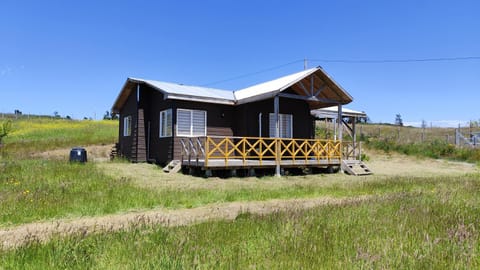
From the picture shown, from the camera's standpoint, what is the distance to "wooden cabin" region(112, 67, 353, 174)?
549 inches

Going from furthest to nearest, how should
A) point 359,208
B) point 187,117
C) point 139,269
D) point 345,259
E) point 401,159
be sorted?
point 401,159, point 187,117, point 359,208, point 345,259, point 139,269

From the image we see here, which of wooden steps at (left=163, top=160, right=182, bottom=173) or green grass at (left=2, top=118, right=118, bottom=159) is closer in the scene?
wooden steps at (left=163, top=160, right=182, bottom=173)

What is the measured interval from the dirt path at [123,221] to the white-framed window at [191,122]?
826 cm

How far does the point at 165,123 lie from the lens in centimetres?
1603

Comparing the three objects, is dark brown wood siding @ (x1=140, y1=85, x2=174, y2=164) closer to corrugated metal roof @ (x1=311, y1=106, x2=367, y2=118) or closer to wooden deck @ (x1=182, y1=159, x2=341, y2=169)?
wooden deck @ (x1=182, y1=159, x2=341, y2=169)

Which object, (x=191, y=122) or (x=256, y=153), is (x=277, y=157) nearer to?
(x=256, y=153)

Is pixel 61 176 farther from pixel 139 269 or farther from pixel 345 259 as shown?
pixel 345 259

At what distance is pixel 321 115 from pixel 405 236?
54.7ft

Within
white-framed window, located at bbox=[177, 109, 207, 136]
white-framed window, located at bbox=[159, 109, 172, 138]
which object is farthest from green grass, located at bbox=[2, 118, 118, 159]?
white-framed window, located at bbox=[177, 109, 207, 136]

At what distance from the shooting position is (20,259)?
330cm

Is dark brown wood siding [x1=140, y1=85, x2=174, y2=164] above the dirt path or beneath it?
above

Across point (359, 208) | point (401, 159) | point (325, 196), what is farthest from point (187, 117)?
point (401, 159)

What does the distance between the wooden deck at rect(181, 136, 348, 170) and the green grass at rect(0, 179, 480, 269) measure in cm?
790

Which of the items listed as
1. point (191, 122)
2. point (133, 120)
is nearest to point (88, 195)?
point (191, 122)
